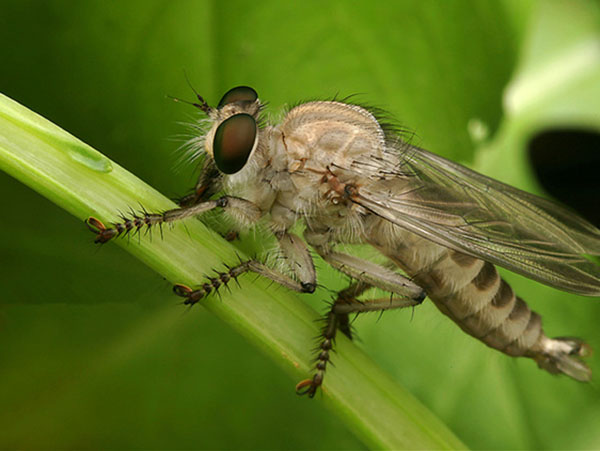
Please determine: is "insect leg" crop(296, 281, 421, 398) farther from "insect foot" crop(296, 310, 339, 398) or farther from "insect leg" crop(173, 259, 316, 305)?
"insect leg" crop(173, 259, 316, 305)

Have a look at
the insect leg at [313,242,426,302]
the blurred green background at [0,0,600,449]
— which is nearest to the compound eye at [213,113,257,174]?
the blurred green background at [0,0,600,449]

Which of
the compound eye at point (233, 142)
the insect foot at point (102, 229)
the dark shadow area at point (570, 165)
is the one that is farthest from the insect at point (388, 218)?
the dark shadow area at point (570, 165)

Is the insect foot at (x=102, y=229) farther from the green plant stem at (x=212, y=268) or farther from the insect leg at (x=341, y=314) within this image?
the insect leg at (x=341, y=314)

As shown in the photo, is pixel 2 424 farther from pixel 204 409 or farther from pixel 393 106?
pixel 393 106

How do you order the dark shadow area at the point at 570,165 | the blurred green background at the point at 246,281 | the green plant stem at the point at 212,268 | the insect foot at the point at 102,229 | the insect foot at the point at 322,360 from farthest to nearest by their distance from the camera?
the dark shadow area at the point at 570,165, the blurred green background at the point at 246,281, the insect foot at the point at 322,360, the insect foot at the point at 102,229, the green plant stem at the point at 212,268

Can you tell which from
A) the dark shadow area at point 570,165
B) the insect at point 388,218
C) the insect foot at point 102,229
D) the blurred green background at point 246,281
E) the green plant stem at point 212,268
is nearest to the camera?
the green plant stem at point 212,268

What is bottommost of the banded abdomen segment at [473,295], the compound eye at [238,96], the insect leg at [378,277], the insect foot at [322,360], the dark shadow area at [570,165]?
the insect foot at [322,360]

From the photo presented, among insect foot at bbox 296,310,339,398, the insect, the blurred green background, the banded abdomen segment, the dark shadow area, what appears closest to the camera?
insect foot at bbox 296,310,339,398
